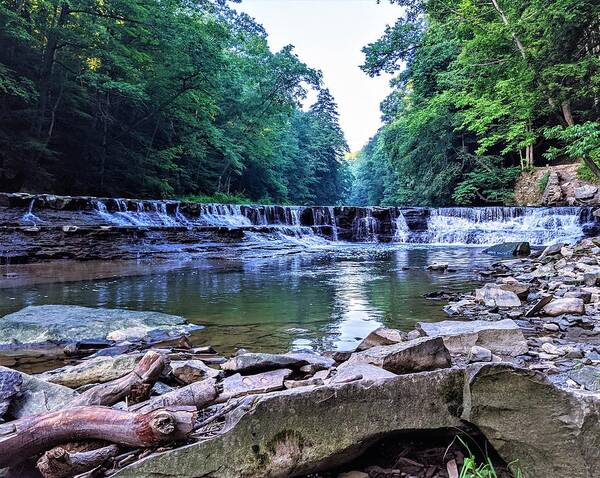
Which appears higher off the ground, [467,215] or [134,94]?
[134,94]

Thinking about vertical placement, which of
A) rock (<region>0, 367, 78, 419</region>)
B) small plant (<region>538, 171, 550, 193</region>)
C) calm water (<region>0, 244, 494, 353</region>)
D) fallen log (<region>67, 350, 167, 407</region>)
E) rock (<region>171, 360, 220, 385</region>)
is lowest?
calm water (<region>0, 244, 494, 353</region>)

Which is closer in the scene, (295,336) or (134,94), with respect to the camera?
(295,336)

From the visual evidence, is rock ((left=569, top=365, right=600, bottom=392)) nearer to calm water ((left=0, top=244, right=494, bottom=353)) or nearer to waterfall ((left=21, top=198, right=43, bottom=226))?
calm water ((left=0, top=244, right=494, bottom=353))

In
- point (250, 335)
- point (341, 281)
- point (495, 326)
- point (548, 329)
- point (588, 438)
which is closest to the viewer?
point (588, 438)

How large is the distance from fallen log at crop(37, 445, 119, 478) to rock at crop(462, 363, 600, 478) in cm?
122

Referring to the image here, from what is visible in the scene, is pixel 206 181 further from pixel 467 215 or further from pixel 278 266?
pixel 278 266

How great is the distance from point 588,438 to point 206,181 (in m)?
30.1

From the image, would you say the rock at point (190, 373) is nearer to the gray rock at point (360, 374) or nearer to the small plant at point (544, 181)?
the gray rock at point (360, 374)

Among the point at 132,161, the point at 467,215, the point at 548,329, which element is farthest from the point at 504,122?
the point at 548,329

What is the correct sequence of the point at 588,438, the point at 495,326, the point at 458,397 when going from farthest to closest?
the point at 495,326
the point at 458,397
the point at 588,438

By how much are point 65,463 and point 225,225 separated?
15535 millimetres

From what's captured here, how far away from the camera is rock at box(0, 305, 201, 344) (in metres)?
3.57

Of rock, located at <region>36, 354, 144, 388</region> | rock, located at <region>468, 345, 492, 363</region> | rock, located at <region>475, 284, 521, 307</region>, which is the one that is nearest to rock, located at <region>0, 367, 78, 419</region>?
rock, located at <region>36, 354, 144, 388</region>

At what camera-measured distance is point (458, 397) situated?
1.41 metres
